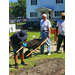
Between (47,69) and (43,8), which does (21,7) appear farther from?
(47,69)

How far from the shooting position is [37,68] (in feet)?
14.5

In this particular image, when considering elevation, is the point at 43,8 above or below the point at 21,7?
below

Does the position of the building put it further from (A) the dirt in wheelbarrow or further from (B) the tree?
(A) the dirt in wheelbarrow

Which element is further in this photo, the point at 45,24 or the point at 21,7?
the point at 21,7

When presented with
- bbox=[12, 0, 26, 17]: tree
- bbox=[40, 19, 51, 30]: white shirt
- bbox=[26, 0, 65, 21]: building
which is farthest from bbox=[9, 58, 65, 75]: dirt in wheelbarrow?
bbox=[12, 0, 26, 17]: tree

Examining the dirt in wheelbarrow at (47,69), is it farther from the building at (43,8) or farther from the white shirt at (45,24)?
the building at (43,8)

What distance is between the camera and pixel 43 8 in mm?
24562

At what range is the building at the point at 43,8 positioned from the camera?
80.6ft

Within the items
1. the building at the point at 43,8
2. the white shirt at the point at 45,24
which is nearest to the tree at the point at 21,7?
the building at the point at 43,8

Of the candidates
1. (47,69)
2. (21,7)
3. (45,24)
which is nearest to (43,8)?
(21,7)

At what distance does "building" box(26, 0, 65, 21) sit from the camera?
24562 mm

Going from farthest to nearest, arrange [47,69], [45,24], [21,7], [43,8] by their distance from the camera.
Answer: [21,7] < [43,8] < [45,24] < [47,69]
